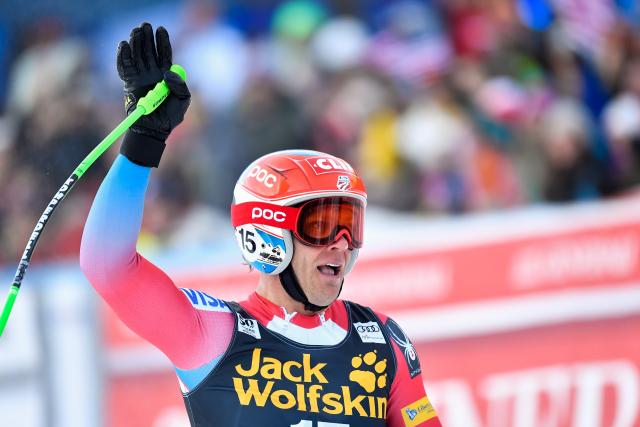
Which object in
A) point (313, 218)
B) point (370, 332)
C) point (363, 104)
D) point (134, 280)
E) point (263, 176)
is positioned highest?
point (363, 104)

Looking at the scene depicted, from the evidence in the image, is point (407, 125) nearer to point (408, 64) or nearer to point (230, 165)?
point (408, 64)

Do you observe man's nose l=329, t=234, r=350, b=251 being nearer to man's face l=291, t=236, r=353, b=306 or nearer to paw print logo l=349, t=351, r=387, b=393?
man's face l=291, t=236, r=353, b=306

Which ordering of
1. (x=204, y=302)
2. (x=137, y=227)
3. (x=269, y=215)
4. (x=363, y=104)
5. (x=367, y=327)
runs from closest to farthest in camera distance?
(x=137, y=227) → (x=204, y=302) → (x=269, y=215) → (x=367, y=327) → (x=363, y=104)

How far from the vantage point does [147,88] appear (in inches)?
131

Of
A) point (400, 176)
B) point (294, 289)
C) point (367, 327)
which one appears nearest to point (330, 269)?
point (294, 289)

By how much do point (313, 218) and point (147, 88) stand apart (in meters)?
0.76

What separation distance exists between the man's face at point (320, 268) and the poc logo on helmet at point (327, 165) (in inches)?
9.5

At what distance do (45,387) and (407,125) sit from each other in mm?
3388

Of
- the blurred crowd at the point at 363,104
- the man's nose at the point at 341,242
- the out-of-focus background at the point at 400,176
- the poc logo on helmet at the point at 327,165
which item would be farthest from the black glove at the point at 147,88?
the blurred crowd at the point at 363,104

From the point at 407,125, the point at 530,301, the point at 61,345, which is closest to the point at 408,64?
the point at 407,125

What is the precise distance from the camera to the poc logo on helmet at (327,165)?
3.81m

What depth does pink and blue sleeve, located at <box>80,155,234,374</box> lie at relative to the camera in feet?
10.6

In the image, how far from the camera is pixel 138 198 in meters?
3.26

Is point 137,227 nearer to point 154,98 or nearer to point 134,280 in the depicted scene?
point 134,280
